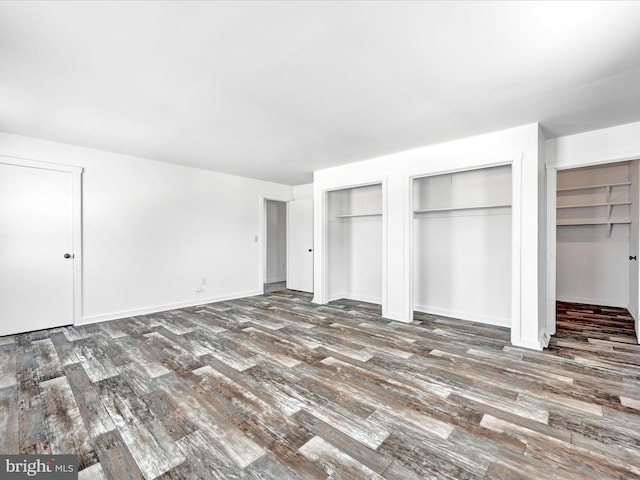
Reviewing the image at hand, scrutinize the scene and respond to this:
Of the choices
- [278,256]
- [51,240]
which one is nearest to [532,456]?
[51,240]

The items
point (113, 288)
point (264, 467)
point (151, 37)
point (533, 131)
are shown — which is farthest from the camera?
point (113, 288)

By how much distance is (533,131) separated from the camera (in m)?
3.28

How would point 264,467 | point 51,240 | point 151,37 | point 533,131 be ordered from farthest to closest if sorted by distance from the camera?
point 51,240 → point 533,131 → point 151,37 → point 264,467

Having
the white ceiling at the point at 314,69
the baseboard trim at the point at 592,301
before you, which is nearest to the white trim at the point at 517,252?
the white ceiling at the point at 314,69

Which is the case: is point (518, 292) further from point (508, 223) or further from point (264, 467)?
point (264, 467)

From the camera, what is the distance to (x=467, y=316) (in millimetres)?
4434

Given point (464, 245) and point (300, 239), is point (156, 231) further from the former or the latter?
point (464, 245)

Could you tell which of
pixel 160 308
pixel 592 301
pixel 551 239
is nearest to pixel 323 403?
pixel 551 239

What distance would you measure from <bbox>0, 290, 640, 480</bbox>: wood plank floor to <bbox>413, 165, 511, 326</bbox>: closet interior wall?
2.24ft

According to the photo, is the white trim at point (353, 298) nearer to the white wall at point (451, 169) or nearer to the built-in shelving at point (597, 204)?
the white wall at point (451, 169)

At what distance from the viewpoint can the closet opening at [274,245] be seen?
796 centimetres

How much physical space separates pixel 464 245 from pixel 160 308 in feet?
16.0

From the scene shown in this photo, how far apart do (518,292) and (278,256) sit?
590 cm

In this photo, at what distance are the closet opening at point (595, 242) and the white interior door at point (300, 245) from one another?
443 cm
